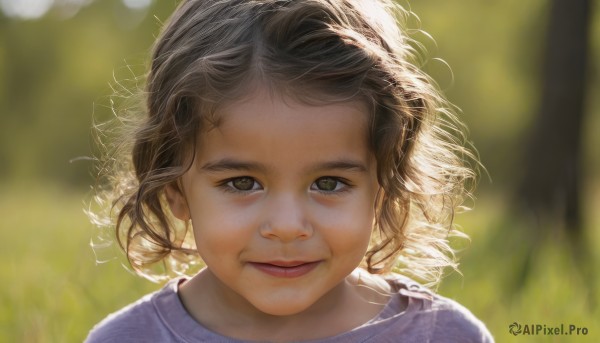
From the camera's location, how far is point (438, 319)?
2332 mm

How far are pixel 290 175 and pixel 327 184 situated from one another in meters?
0.11

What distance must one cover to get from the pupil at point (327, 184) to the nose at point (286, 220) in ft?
0.22

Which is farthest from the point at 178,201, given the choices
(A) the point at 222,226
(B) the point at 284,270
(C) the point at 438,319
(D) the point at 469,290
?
(D) the point at 469,290

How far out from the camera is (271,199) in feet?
6.40

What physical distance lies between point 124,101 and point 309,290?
83cm

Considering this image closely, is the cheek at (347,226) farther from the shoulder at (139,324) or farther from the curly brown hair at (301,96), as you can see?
the shoulder at (139,324)

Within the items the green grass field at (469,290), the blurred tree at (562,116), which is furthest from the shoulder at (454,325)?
the blurred tree at (562,116)

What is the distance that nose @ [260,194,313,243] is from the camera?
1.90m

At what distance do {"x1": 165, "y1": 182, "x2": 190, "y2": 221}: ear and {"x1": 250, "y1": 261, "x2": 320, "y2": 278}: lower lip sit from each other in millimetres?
331

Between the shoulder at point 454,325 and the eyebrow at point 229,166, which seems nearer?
the eyebrow at point 229,166

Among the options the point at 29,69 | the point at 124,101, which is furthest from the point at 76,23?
the point at 124,101

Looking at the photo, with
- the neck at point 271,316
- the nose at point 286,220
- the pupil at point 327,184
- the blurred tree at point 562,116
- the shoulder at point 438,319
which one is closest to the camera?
the nose at point 286,220

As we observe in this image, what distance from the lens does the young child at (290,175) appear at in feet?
6.39

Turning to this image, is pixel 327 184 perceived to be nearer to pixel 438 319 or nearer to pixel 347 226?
pixel 347 226
